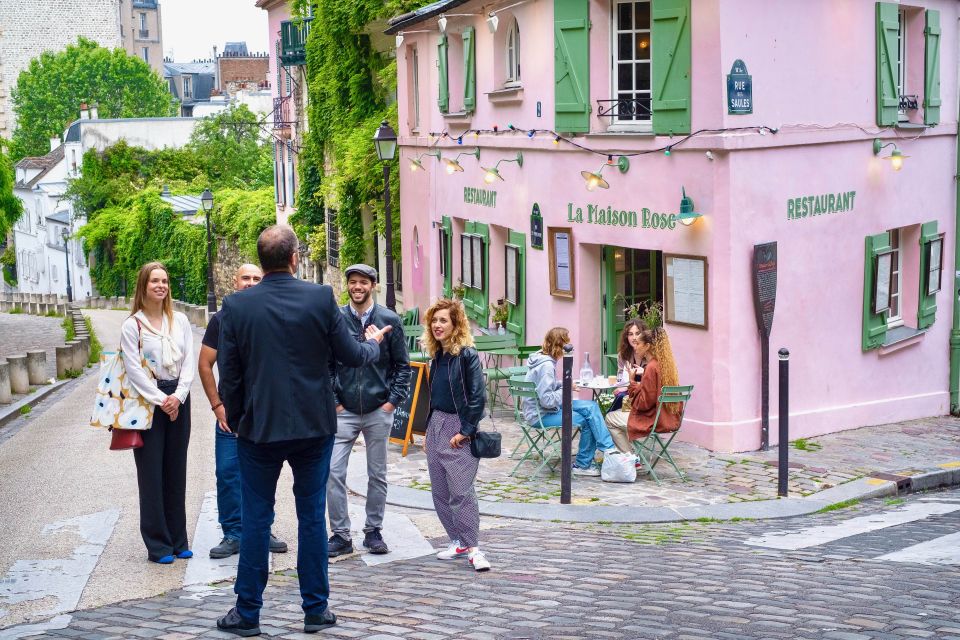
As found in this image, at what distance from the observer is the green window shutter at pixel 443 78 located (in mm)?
19516

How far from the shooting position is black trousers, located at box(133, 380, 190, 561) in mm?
7586

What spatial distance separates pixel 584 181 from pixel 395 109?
9.81 metres

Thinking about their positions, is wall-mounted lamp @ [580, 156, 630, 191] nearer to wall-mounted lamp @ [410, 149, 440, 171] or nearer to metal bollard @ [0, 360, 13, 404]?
wall-mounted lamp @ [410, 149, 440, 171]

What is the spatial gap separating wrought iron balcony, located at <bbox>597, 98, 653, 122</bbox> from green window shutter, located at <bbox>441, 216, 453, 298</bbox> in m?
5.88

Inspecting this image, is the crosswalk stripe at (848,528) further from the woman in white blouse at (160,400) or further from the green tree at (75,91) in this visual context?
the green tree at (75,91)

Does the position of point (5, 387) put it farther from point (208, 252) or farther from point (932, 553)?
point (208, 252)

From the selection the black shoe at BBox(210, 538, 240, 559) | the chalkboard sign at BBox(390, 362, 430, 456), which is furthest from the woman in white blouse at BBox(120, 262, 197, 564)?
the chalkboard sign at BBox(390, 362, 430, 456)

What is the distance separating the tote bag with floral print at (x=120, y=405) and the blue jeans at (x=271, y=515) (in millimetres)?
1638

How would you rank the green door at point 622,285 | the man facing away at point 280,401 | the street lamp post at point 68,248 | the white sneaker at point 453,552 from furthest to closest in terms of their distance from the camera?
the street lamp post at point 68,248 < the green door at point 622,285 < the white sneaker at point 453,552 < the man facing away at point 280,401

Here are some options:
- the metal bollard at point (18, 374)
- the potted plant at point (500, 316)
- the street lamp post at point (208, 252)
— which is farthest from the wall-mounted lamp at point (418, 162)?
the street lamp post at point (208, 252)

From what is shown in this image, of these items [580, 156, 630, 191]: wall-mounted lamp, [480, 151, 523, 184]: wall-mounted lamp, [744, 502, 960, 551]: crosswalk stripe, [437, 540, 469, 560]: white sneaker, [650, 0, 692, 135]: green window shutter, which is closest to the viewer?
[437, 540, 469, 560]: white sneaker

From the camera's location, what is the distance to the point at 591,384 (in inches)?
470

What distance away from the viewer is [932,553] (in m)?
8.37

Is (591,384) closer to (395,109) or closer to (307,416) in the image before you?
(307,416)
